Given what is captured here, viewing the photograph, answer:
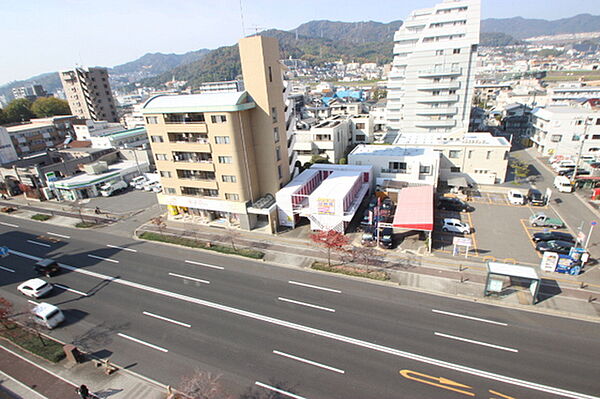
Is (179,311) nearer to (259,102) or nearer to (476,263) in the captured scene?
(259,102)

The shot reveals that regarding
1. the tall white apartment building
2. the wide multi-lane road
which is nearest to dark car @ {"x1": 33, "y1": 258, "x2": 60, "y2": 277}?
the wide multi-lane road

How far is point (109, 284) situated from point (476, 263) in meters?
38.7

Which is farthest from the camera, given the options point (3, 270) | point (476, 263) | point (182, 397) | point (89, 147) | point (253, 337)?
point (89, 147)

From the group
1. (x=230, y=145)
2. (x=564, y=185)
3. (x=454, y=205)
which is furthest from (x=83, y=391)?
(x=564, y=185)

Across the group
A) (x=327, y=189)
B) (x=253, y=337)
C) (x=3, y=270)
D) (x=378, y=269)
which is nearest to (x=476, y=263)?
(x=378, y=269)

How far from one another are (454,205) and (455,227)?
7175 millimetres

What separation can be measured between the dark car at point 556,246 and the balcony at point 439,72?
149 feet

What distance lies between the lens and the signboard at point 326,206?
36.5 m

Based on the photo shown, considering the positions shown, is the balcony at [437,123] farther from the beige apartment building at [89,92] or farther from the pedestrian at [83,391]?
the beige apartment building at [89,92]

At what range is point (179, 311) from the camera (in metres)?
26.7

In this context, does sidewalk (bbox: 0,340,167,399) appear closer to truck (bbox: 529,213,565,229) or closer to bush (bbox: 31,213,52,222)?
bush (bbox: 31,213,52,222)

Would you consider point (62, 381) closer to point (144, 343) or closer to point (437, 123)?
point (144, 343)

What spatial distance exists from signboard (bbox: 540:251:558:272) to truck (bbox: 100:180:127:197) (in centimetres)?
6862

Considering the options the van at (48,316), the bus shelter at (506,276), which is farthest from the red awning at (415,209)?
the van at (48,316)
